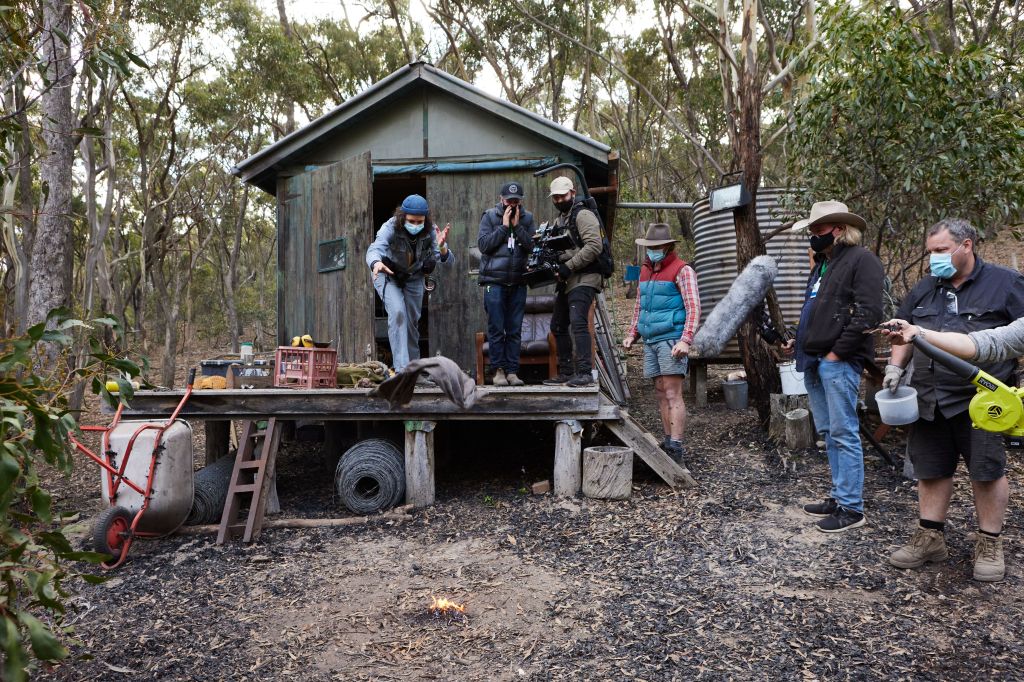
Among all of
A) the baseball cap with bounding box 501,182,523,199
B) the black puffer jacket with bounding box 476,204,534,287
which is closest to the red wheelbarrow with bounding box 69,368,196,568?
the black puffer jacket with bounding box 476,204,534,287

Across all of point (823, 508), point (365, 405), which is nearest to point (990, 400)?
point (823, 508)

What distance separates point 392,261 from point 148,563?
2976 mm

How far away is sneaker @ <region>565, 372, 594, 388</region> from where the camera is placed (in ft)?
20.1

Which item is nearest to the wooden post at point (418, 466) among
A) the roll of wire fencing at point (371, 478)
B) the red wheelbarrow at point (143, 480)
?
the roll of wire fencing at point (371, 478)

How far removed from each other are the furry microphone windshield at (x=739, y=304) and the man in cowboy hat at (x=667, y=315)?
0.87 metres

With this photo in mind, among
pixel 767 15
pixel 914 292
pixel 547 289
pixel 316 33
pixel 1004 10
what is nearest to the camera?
pixel 914 292

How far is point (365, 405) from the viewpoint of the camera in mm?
6004

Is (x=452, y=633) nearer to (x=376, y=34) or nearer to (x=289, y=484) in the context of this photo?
(x=289, y=484)

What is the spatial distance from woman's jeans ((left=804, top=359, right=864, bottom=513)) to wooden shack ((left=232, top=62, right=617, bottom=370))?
4.05 meters

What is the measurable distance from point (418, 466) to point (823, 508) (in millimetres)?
2979

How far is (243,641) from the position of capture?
3.83m

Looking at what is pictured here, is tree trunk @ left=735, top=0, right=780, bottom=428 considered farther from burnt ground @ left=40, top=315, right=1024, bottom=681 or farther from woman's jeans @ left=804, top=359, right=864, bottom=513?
woman's jeans @ left=804, top=359, right=864, bottom=513

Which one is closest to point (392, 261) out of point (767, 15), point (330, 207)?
point (330, 207)

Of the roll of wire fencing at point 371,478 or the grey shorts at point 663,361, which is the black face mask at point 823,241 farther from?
the roll of wire fencing at point 371,478
